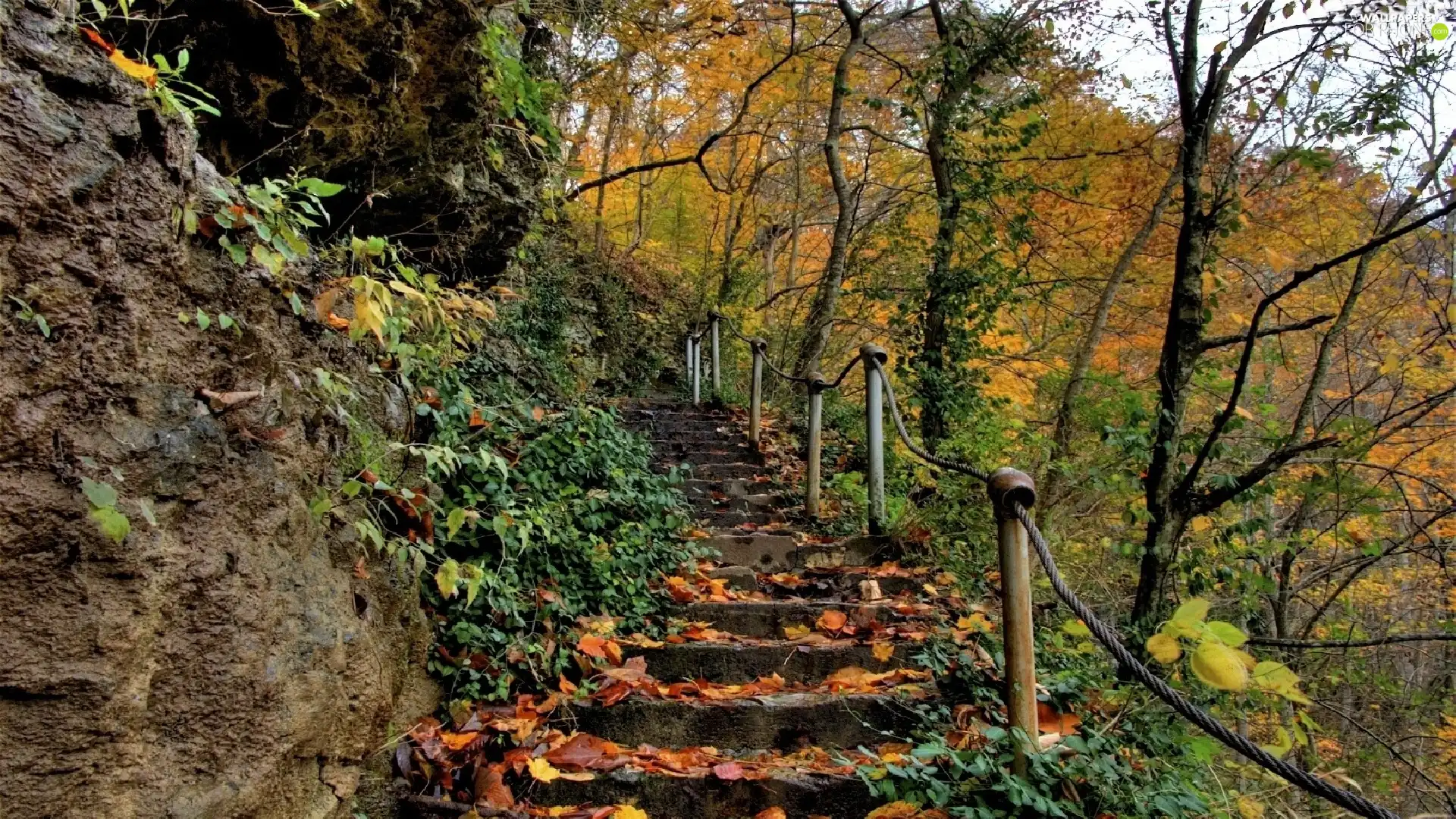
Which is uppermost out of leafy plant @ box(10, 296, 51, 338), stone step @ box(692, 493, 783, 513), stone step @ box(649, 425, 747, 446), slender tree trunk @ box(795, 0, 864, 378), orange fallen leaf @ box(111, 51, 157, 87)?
slender tree trunk @ box(795, 0, 864, 378)

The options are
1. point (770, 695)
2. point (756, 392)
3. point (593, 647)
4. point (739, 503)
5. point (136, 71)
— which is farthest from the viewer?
point (756, 392)

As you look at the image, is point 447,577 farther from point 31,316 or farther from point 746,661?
point 746,661

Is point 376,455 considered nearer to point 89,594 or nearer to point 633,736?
point 89,594

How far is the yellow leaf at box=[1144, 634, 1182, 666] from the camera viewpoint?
163 cm

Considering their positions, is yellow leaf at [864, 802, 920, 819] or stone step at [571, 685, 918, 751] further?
stone step at [571, 685, 918, 751]

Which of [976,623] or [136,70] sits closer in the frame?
[136,70]

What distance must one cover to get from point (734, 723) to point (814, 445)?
117 inches

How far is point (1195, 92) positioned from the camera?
3.80 m

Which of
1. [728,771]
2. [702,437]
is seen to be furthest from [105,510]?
[702,437]

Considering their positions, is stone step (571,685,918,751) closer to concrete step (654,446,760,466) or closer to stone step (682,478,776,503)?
stone step (682,478,776,503)

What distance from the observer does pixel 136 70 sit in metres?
1.83

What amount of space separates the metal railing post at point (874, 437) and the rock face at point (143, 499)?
334 cm

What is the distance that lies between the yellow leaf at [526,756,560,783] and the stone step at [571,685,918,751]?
39 centimetres

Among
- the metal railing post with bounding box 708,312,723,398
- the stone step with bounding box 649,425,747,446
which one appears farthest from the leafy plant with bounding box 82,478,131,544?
the metal railing post with bounding box 708,312,723,398
